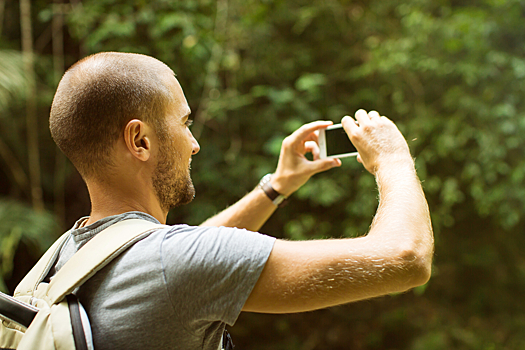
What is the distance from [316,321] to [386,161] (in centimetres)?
268

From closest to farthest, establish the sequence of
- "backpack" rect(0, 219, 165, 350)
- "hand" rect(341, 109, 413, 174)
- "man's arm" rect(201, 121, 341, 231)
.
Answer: "backpack" rect(0, 219, 165, 350) < "hand" rect(341, 109, 413, 174) < "man's arm" rect(201, 121, 341, 231)

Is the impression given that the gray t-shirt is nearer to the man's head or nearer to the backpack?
the backpack

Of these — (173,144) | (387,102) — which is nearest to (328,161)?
(173,144)

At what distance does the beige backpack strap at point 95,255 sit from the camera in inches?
28.1

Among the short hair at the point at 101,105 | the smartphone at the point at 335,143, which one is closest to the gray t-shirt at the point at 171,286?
the short hair at the point at 101,105

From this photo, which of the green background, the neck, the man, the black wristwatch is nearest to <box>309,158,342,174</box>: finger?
the black wristwatch

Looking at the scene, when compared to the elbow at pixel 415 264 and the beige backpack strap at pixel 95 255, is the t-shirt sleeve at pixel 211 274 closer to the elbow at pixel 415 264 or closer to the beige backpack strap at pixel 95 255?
the beige backpack strap at pixel 95 255

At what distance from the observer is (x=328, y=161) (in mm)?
1279

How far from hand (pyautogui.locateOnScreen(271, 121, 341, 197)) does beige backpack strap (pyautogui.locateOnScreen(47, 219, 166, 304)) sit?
0.65 meters

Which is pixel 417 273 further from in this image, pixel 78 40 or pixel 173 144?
pixel 78 40

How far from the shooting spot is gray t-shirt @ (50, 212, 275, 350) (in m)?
0.71

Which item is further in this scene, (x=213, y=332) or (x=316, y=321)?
(x=316, y=321)

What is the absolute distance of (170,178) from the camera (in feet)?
3.09

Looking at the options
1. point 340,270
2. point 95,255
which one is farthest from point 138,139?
point 340,270
